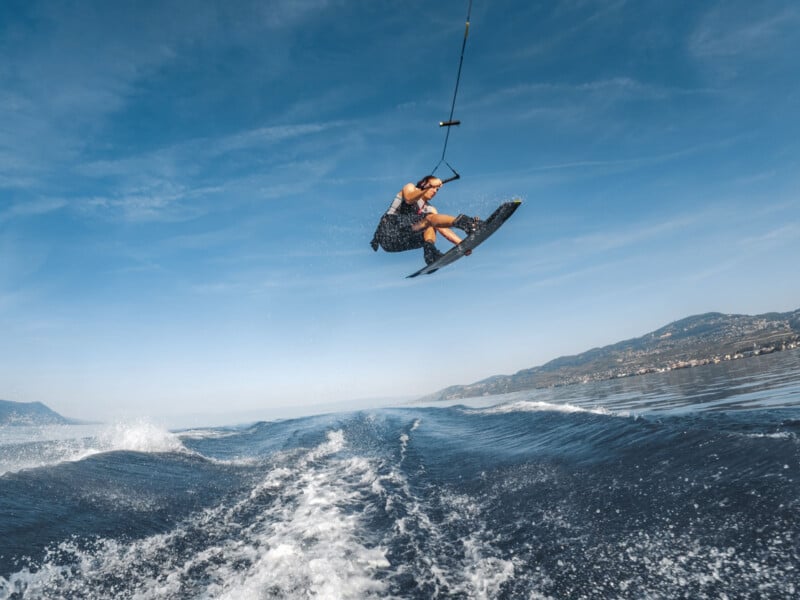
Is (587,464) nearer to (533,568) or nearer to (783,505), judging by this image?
(783,505)

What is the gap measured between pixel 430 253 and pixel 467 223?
5.19 feet

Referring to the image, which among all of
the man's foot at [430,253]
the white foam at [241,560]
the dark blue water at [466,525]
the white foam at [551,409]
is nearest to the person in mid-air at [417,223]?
the man's foot at [430,253]

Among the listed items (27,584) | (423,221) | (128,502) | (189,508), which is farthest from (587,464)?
(128,502)

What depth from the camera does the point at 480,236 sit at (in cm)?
1206

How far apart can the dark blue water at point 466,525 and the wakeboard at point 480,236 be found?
6686mm

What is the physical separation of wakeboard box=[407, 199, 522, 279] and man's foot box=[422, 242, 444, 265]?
4.9 inches

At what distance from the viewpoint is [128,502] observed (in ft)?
32.2

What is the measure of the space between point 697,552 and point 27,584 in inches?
391

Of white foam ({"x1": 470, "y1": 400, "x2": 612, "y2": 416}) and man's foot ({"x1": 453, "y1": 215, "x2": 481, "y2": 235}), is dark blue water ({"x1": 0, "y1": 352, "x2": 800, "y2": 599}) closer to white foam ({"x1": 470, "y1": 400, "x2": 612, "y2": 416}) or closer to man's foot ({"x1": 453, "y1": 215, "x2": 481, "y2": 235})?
white foam ({"x1": 470, "y1": 400, "x2": 612, "y2": 416})

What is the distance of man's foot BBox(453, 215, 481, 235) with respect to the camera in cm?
1182

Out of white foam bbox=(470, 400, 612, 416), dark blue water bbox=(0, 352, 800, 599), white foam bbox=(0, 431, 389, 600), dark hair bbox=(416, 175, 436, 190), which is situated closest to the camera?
dark blue water bbox=(0, 352, 800, 599)

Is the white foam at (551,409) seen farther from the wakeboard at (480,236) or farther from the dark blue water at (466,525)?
the wakeboard at (480,236)

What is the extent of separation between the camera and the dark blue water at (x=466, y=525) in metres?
4.61

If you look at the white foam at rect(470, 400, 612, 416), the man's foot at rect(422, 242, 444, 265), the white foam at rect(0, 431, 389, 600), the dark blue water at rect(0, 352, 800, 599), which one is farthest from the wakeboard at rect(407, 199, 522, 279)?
the white foam at rect(470, 400, 612, 416)
